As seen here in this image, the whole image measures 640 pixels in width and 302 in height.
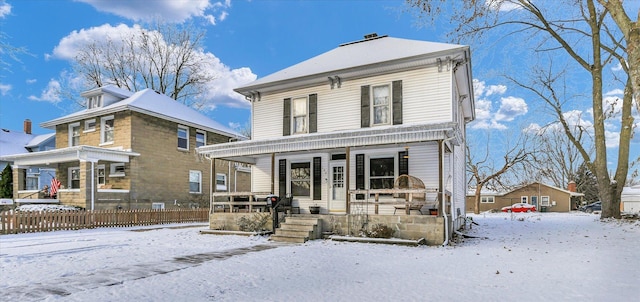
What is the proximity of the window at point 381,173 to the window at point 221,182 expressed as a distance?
47.6 feet

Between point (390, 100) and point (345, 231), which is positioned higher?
point (390, 100)

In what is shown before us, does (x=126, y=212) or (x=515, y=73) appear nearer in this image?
(x=126, y=212)

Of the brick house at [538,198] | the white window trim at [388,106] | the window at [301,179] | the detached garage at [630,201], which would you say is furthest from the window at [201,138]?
the detached garage at [630,201]

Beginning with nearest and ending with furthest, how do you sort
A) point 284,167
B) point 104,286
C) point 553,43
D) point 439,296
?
point 439,296 < point 104,286 < point 284,167 < point 553,43

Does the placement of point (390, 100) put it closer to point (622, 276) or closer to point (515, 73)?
point (622, 276)

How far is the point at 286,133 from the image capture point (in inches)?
614

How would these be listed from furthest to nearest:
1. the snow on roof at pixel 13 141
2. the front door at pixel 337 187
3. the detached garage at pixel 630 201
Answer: the detached garage at pixel 630 201
the snow on roof at pixel 13 141
the front door at pixel 337 187

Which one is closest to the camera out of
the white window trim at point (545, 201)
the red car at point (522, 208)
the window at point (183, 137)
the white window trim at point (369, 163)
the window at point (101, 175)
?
the white window trim at point (369, 163)

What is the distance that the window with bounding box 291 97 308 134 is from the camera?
15.5 metres

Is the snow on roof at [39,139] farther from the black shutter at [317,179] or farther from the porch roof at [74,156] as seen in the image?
the black shutter at [317,179]

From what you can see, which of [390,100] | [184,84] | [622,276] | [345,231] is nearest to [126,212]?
[345,231]

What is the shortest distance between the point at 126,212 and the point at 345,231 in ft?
35.1

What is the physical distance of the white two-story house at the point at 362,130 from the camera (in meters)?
12.0

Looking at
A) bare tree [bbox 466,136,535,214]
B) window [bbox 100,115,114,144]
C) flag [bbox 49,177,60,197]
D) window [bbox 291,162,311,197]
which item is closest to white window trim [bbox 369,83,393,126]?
window [bbox 291,162,311,197]
